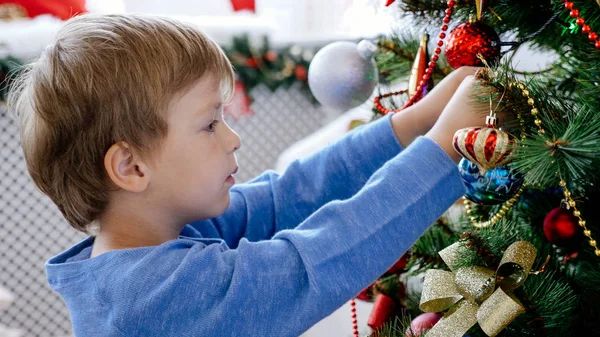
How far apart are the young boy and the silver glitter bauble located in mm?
47

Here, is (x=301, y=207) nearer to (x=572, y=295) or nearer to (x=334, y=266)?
(x=334, y=266)

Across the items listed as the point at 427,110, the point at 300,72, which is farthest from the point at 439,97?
the point at 300,72

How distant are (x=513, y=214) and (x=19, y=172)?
4.05ft

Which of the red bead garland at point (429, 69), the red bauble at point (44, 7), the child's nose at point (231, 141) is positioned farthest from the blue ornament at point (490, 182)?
the red bauble at point (44, 7)

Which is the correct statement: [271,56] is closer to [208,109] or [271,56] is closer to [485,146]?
[208,109]

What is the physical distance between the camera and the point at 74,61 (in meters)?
0.59

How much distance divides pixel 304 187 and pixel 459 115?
0.27 m

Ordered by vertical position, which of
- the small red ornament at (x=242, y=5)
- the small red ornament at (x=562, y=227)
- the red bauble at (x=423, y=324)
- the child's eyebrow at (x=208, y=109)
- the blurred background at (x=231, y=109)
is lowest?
the blurred background at (x=231, y=109)

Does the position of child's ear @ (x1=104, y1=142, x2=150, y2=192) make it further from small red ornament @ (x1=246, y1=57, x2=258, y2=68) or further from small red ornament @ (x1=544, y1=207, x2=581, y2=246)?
small red ornament @ (x1=246, y1=57, x2=258, y2=68)

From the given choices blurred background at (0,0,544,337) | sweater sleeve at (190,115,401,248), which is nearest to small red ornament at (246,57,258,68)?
blurred background at (0,0,544,337)

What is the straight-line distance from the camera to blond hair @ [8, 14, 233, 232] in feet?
1.92

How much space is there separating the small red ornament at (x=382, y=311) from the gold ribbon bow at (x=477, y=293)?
0.21 metres

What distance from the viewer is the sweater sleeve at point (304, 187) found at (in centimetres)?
68

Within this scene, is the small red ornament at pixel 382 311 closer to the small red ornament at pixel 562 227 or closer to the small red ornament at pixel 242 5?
the small red ornament at pixel 562 227
